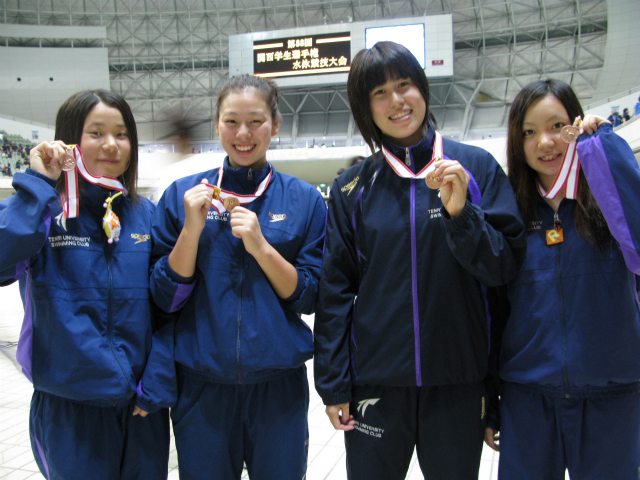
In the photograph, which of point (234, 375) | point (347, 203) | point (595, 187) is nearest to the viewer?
point (595, 187)

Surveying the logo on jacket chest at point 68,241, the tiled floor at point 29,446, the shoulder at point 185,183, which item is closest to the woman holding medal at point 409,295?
the shoulder at point 185,183

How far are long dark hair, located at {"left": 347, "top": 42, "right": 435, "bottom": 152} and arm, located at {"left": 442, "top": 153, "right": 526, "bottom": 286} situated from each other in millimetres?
372

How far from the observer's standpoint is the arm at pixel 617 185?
1.49 m

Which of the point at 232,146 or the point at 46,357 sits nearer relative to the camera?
the point at 46,357

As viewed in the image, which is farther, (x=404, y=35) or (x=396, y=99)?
(x=404, y=35)

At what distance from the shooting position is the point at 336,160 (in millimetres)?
23078

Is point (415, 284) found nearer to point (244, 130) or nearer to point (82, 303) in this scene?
point (244, 130)

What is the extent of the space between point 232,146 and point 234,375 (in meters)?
0.93

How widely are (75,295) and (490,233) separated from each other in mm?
1552

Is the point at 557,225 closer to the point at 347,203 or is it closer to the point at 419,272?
the point at 419,272

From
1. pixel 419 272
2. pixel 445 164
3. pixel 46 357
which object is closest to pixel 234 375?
pixel 46 357

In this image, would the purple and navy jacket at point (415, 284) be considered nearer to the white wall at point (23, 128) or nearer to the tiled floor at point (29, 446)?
the tiled floor at point (29, 446)

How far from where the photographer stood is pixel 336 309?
1732mm

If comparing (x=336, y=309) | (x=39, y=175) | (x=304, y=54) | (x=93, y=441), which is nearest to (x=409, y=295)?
(x=336, y=309)
